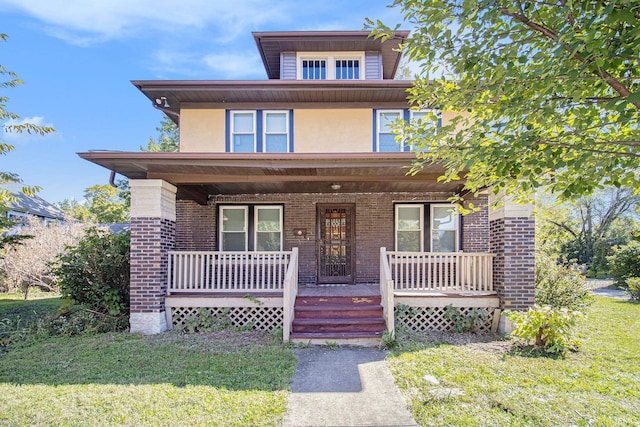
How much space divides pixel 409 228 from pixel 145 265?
23.0 ft

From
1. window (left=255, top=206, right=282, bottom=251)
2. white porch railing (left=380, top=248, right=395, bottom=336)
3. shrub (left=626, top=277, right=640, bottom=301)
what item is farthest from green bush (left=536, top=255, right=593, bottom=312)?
window (left=255, top=206, right=282, bottom=251)

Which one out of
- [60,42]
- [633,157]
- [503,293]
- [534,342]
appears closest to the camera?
[633,157]

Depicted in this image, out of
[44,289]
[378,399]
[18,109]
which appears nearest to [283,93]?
[18,109]

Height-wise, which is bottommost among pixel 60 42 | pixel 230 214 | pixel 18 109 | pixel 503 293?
pixel 503 293

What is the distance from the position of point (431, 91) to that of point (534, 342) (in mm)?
4837

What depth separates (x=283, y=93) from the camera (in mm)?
9719

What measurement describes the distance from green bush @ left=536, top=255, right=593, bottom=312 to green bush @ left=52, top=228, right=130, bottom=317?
31.4ft

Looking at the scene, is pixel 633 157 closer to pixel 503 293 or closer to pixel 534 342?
pixel 534 342

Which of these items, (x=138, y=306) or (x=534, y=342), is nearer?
(x=534, y=342)

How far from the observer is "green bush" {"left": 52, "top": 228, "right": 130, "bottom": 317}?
786 cm

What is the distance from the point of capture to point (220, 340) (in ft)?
22.3

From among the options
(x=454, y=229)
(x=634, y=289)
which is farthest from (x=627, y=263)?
(x=454, y=229)

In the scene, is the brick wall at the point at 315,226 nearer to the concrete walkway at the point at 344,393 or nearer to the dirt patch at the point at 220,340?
the dirt patch at the point at 220,340

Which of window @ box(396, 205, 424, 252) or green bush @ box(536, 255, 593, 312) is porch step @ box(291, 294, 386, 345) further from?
green bush @ box(536, 255, 593, 312)
